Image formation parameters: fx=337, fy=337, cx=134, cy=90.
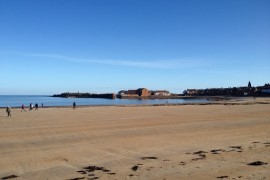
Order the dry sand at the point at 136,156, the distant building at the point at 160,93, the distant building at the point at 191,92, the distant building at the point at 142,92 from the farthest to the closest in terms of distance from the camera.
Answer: the distant building at the point at 191,92, the distant building at the point at 160,93, the distant building at the point at 142,92, the dry sand at the point at 136,156

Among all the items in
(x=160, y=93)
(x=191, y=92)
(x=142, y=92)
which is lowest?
(x=160, y=93)

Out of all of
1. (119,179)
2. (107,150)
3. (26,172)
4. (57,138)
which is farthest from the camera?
(57,138)

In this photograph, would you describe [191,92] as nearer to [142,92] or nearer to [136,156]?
[142,92]

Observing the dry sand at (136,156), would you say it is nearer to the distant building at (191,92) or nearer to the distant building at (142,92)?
the distant building at (142,92)

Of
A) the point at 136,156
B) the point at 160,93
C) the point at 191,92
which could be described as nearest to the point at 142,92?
the point at 160,93

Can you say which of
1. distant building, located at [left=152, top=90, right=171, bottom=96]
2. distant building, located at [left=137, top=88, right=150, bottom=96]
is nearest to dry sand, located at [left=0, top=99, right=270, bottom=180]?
distant building, located at [left=137, top=88, right=150, bottom=96]

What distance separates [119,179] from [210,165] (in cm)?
252

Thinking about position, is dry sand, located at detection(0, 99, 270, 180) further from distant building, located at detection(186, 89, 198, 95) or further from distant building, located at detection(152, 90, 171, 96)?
distant building, located at detection(186, 89, 198, 95)

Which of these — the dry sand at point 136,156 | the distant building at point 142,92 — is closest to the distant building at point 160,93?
the distant building at point 142,92

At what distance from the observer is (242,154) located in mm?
10000

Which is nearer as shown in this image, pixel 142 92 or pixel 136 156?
pixel 136 156

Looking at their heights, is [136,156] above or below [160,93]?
below

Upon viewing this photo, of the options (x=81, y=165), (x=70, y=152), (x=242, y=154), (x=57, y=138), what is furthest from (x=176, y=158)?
(x=57, y=138)

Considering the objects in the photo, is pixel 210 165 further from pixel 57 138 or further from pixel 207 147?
Result: pixel 57 138
